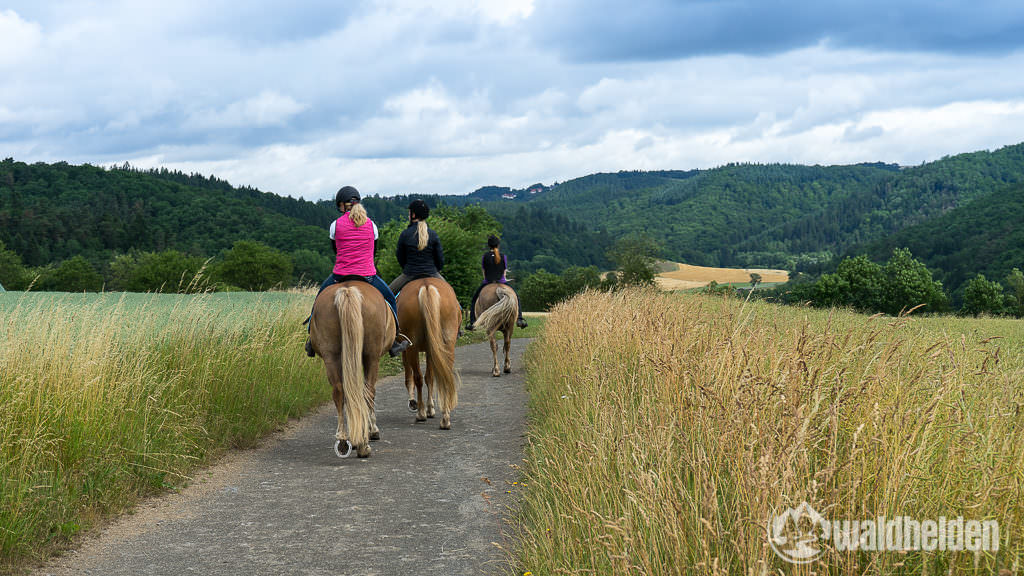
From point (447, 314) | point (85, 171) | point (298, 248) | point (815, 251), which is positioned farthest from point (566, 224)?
point (447, 314)

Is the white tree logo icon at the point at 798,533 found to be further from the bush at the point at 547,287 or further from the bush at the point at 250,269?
the bush at the point at 547,287

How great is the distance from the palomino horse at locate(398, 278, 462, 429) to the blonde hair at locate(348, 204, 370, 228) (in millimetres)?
1610

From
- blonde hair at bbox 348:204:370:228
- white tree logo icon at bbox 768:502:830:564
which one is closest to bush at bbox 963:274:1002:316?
blonde hair at bbox 348:204:370:228

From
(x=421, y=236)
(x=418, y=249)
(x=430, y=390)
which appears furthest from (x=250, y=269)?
(x=421, y=236)

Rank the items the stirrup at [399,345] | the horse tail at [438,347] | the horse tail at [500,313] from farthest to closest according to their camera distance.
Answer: the horse tail at [500,313]
the horse tail at [438,347]
the stirrup at [399,345]

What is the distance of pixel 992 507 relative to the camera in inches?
118

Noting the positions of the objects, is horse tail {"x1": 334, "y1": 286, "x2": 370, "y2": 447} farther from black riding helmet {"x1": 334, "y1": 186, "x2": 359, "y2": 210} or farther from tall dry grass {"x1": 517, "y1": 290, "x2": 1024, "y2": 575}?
tall dry grass {"x1": 517, "y1": 290, "x2": 1024, "y2": 575}

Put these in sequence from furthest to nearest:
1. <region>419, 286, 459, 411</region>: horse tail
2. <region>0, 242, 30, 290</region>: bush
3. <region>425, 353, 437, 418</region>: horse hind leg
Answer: <region>0, 242, 30, 290</region>: bush < <region>425, 353, 437, 418</region>: horse hind leg < <region>419, 286, 459, 411</region>: horse tail

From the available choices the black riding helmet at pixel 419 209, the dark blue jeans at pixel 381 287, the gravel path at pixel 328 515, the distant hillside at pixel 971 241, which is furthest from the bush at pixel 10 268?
the distant hillside at pixel 971 241

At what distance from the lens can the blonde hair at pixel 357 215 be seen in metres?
7.80

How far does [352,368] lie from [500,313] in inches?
271

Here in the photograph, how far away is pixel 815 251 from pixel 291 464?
192840mm

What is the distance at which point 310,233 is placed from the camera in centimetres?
11288

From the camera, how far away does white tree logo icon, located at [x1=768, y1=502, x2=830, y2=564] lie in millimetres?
2742
